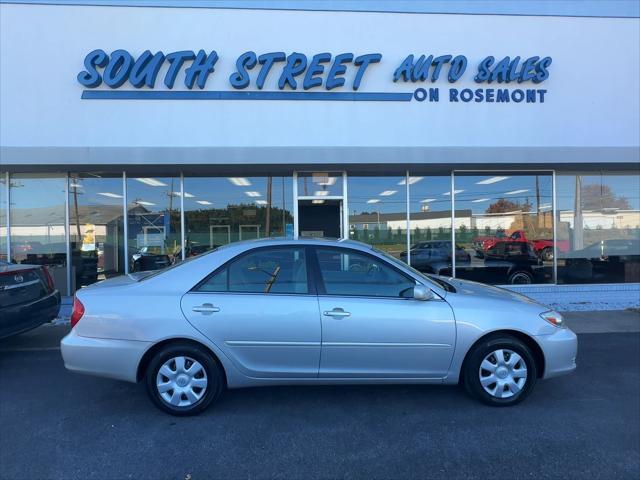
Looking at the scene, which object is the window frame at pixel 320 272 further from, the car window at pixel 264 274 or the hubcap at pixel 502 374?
the hubcap at pixel 502 374

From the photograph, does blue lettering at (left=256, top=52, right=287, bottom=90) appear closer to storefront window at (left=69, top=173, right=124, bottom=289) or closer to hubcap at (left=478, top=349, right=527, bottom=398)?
storefront window at (left=69, top=173, right=124, bottom=289)

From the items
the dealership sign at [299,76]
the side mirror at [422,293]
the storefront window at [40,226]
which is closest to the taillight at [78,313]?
the side mirror at [422,293]

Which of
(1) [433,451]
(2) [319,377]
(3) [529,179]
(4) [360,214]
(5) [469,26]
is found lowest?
(1) [433,451]

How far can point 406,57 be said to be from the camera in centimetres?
871

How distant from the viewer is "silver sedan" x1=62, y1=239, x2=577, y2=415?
3.77 m

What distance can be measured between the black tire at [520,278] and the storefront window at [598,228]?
701mm

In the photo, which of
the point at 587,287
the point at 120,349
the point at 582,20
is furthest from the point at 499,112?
the point at 120,349

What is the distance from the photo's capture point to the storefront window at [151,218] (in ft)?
29.9

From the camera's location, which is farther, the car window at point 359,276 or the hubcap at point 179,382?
the car window at point 359,276

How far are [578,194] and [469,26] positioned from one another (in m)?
4.34

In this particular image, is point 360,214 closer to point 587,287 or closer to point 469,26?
point 469,26

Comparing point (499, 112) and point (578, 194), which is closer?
point (499, 112)

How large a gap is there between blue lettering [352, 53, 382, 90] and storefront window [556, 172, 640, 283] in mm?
4805

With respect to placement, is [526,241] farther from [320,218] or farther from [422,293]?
[422,293]
